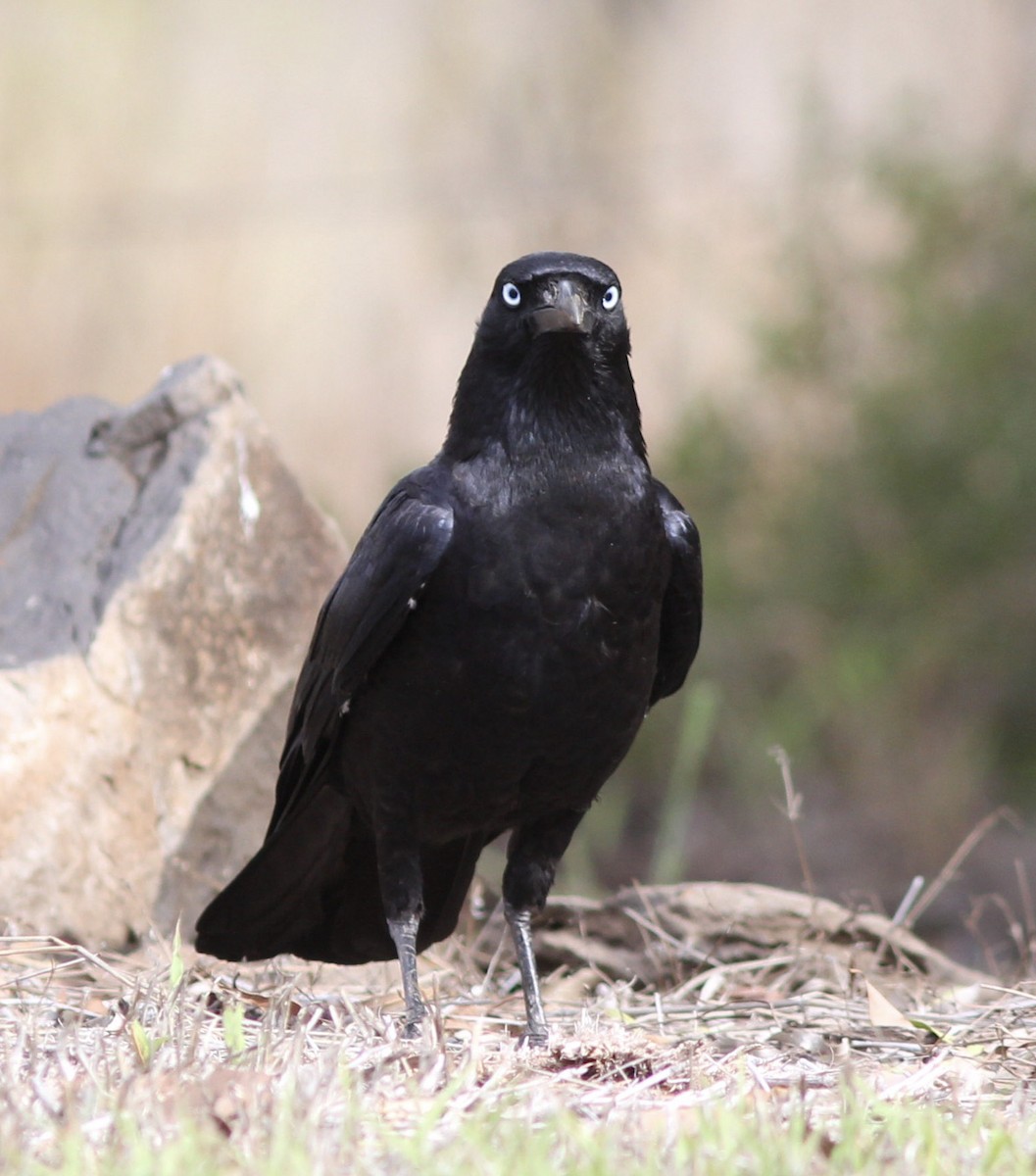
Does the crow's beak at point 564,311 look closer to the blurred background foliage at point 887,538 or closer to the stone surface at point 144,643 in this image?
the stone surface at point 144,643

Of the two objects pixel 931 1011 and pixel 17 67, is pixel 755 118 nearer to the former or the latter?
pixel 17 67

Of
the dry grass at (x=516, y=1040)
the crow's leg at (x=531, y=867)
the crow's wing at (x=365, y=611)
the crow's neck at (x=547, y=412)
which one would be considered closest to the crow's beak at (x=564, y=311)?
the crow's neck at (x=547, y=412)

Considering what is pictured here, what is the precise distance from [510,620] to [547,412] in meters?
0.49

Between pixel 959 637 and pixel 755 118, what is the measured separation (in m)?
4.44

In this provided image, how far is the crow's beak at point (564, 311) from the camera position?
3377 mm

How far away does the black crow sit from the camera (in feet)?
11.0

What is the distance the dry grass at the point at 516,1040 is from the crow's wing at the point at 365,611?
21.5 inches

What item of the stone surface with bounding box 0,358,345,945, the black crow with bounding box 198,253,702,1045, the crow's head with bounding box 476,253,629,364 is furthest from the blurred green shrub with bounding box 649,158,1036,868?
the crow's head with bounding box 476,253,629,364

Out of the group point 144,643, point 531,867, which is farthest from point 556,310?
point 144,643

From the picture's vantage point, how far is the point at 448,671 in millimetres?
3379

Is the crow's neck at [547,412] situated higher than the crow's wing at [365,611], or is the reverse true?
the crow's neck at [547,412]

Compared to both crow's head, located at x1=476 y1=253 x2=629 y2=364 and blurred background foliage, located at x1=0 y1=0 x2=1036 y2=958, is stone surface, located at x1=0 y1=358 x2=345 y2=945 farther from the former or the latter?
blurred background foliage, located at x1=0 y1=0 x2=1036 y2=958

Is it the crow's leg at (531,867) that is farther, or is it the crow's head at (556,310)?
the crow's leg at (531,867)

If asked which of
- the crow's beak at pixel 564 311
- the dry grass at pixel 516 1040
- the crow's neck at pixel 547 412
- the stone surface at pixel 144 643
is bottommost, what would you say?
the dry grass at pixel 516 1040
